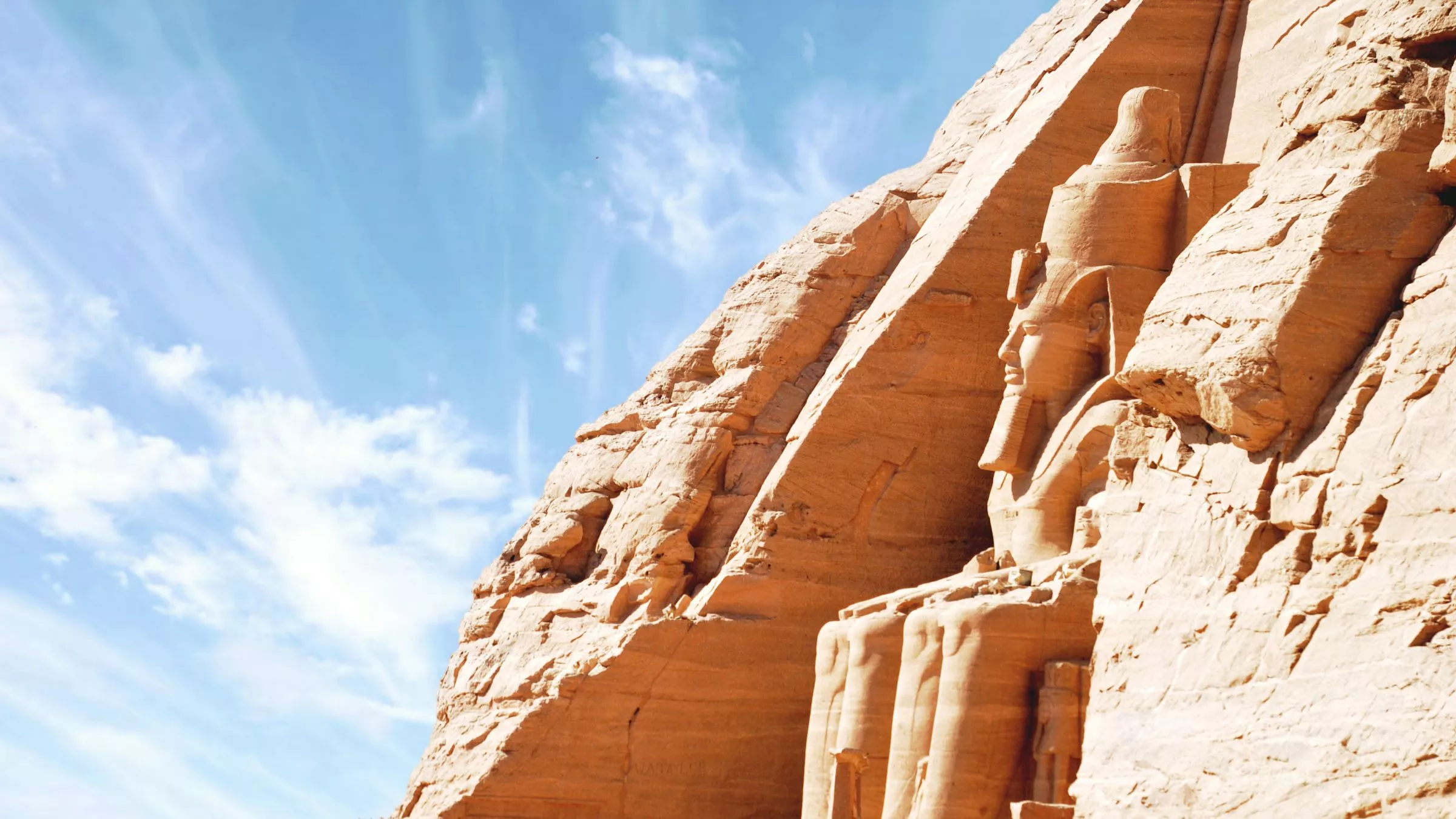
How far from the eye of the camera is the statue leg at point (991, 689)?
7.67 meters

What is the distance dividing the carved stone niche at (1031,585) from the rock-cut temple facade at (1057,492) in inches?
0.8

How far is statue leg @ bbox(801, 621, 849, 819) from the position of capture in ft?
29.1

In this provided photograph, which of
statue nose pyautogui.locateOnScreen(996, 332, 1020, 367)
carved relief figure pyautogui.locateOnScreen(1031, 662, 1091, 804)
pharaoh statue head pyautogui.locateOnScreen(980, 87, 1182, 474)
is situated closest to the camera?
carved relief figure pyautogui.locateOnScreen(1031, 662, 1091, 804)

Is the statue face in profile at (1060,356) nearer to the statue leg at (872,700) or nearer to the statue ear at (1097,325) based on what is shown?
the statue ear at (1097,325)

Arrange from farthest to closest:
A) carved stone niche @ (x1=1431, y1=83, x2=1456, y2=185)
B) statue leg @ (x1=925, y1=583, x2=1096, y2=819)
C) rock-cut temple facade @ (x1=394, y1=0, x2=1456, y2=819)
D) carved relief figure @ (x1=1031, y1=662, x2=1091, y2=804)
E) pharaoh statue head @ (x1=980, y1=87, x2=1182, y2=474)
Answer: pharaoh statue head @ (x1=980, y1=87, x2=1182, y2=474), statue leg @ (x1=925, y1=583, x2=1096, y2=819), carved relief figure @ (x1=1031, y1=662, x2=1091, y2=804), carved stone niche @ (x1=1431, y1=83, x2=1456, y2=185), rock-cut temple facade @ (x1=394, y1=0, x2=1456, y2=819)

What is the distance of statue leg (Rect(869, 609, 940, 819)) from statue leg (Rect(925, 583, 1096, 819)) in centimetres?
16

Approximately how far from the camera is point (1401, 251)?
245 inches

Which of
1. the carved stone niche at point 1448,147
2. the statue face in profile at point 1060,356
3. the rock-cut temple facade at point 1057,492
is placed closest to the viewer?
the rock-cut temple facade at point 1057,492

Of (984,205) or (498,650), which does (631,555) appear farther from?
(984,205)

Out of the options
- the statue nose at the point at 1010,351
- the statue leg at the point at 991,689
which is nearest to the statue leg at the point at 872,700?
the statue leg at the point at 991,689

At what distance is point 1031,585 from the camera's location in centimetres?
839

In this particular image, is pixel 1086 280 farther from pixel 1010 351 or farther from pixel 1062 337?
pixel 1010 351

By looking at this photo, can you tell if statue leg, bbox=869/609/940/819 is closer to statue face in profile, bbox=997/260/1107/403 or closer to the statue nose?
statue face in profile, bbox=997/260/1107/403

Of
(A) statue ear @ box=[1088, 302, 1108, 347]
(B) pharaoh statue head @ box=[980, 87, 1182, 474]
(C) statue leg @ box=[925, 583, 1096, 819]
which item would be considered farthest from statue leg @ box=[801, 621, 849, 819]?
(A) statue ear @ box=[1088, 302, 1108, 347]
